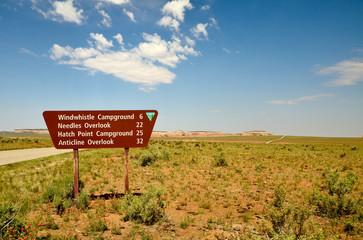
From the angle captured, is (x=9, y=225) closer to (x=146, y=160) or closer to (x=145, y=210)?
(x=145, y=210)

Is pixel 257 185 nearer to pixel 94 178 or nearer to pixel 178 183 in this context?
pixel 178 183

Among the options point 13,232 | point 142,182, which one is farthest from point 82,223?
point 142,182

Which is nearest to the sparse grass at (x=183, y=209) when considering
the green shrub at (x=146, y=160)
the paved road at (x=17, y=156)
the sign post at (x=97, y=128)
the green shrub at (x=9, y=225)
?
the green shrub at (x=9, y=225)

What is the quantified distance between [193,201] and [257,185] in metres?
4.50

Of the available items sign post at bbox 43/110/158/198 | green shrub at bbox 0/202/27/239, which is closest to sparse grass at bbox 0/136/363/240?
green shrub at bbox 0/202/27/239

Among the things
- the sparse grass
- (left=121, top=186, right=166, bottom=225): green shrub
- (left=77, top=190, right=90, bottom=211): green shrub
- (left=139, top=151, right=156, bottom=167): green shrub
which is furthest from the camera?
(left=139, top=151, right=156, bottom=167): green shrub

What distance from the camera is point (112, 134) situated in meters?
7.43

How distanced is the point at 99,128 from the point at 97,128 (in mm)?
73

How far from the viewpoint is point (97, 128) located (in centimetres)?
734

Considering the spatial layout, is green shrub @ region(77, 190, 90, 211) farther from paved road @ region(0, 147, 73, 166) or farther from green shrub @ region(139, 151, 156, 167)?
paved road @ region(0, 147, 73, 166)

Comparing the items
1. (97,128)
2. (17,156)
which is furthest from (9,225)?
(17,156)

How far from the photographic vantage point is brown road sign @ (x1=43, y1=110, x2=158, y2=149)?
7.11m

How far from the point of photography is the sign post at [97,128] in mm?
7113

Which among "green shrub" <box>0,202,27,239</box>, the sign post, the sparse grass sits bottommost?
the sparse grass
